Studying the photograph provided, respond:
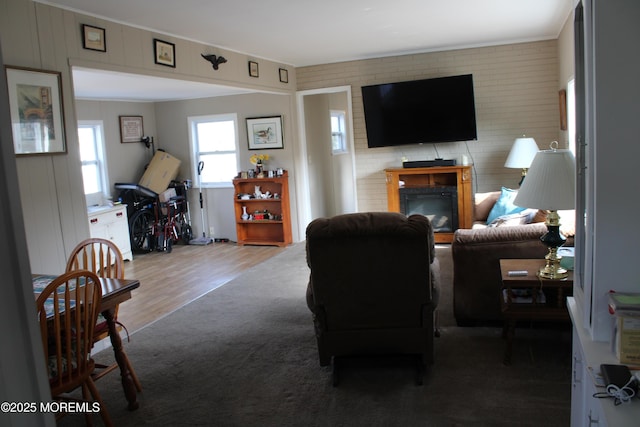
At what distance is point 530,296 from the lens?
325cm

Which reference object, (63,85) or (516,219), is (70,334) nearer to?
(63,85)

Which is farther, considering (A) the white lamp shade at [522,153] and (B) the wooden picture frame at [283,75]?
(B) the wooden picture frame at [283,75]

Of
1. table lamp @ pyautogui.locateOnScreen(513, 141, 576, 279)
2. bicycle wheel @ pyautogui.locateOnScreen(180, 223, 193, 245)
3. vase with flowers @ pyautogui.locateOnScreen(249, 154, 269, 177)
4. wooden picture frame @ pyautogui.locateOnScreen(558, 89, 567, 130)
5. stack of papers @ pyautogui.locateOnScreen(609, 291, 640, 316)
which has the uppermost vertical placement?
wooden picture frame @ pyautogui.locateOnScreen(558, 89, 567, 130)

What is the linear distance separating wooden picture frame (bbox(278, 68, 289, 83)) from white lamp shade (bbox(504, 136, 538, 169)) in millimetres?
3202

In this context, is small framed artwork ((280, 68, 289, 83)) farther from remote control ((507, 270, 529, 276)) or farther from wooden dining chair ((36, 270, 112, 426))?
wooden dining chair ((36, 270, 112, 426))

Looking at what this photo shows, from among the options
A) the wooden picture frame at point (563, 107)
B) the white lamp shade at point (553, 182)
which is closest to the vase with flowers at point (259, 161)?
the wooden picture frame at point (563, 107)

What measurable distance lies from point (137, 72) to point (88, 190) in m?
3.95

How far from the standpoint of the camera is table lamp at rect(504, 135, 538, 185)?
618 centimetres

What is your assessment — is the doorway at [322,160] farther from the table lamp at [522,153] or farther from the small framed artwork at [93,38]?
the small framed artwork at [93,38]

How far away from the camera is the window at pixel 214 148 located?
27.3 ft

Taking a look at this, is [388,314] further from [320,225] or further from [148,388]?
[148,388]

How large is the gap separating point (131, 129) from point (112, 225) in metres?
1.87

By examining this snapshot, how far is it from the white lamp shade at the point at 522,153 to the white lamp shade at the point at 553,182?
132 inches

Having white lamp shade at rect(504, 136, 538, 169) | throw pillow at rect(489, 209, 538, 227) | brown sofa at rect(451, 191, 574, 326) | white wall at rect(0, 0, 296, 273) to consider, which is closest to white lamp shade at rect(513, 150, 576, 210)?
brown sofa at rect(451, 191, 574, 326)
